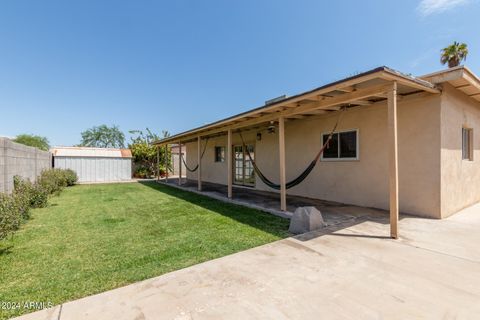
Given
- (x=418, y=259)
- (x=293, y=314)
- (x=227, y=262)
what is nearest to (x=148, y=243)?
(x=227, y=262)

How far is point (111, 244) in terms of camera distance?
3416mm

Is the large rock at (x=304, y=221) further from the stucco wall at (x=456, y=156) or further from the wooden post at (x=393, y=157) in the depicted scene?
the stucco wall at (x=456, y=156)

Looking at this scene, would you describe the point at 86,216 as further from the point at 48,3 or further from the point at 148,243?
the point at 48,3

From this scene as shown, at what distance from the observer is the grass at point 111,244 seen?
2287 mm

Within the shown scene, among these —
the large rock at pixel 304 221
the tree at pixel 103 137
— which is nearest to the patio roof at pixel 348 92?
the large rock at pixel 304 221

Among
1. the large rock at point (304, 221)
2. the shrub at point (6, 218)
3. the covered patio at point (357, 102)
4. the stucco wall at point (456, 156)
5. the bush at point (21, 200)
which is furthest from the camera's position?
the stucco wall at point (456, 156)

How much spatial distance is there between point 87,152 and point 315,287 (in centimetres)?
1639

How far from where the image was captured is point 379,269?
8.19ft

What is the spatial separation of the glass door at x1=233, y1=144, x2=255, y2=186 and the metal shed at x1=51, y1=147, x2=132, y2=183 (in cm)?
917

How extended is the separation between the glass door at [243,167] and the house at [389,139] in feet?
7.06

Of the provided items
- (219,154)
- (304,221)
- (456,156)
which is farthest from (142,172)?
(456,156)

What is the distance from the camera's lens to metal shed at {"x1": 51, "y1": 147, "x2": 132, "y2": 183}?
542 inches

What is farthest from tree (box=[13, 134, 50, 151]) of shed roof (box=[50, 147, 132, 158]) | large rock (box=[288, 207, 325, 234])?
large rock (box=[288, 207, 325, 234])

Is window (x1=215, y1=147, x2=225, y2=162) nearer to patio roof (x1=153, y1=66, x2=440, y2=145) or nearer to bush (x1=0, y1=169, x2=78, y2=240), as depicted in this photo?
patio roof (x1=153, y1=66, x2=440, y2=145)
